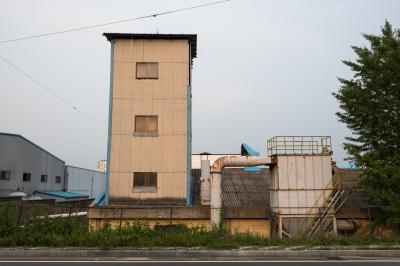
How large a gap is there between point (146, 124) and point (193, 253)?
1163 centimetres

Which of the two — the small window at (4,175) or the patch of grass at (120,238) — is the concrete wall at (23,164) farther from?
the patch of grass at (120,238)

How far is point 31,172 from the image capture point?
1554 inches

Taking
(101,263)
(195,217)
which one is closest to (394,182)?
(195,217)

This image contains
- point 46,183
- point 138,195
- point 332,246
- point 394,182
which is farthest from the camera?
point 46,183

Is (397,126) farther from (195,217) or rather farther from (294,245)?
(195,217)

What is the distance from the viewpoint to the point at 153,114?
21234mm

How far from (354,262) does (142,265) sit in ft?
21.4

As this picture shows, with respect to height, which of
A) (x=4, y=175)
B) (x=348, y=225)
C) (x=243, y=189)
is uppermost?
(x=4, y=175)

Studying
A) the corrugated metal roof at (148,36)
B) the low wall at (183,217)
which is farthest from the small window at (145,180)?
the corrugated metal roof at (148,36)

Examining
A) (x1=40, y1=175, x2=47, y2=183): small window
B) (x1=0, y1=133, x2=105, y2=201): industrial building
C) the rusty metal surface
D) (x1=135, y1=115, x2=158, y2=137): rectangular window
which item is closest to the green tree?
the rusty metal surface

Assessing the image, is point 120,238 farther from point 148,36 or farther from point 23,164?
point 23,164

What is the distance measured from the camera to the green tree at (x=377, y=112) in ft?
52.5

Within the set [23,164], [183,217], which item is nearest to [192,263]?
[183,217]

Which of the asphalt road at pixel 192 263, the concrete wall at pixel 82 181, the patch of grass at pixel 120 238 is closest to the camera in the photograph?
the asphalt road at pixel 192 263
